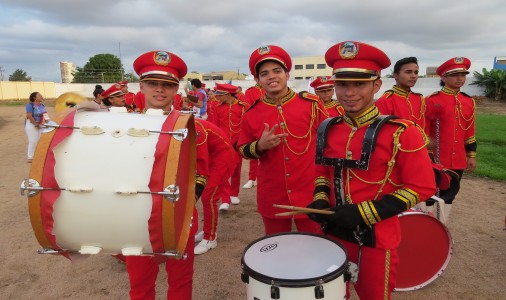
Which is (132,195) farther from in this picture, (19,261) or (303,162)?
(19,261)

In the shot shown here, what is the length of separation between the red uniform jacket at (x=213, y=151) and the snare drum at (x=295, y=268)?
2.87 feet

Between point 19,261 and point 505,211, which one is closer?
point 19,261

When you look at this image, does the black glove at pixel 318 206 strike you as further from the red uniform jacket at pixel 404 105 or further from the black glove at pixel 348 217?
the red uniform jacket at pixel 404 105

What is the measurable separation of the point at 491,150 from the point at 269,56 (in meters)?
10.2

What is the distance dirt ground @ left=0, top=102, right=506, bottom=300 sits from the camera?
357 centimetres

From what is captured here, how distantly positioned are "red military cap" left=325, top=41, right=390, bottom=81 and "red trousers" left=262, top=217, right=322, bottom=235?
1.30m

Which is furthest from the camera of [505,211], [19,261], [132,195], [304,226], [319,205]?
[505,211]

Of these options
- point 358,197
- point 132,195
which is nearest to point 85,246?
point 132,195

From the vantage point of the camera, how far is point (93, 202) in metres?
1.70

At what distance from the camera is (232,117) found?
672 cm

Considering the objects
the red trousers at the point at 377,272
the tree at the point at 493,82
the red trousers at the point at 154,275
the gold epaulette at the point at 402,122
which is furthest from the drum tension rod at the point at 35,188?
the tree at the point at 493,82

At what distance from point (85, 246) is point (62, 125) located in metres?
0.63

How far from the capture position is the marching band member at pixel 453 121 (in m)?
4.76

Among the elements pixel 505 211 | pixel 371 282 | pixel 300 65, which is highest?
pixel 300 65
